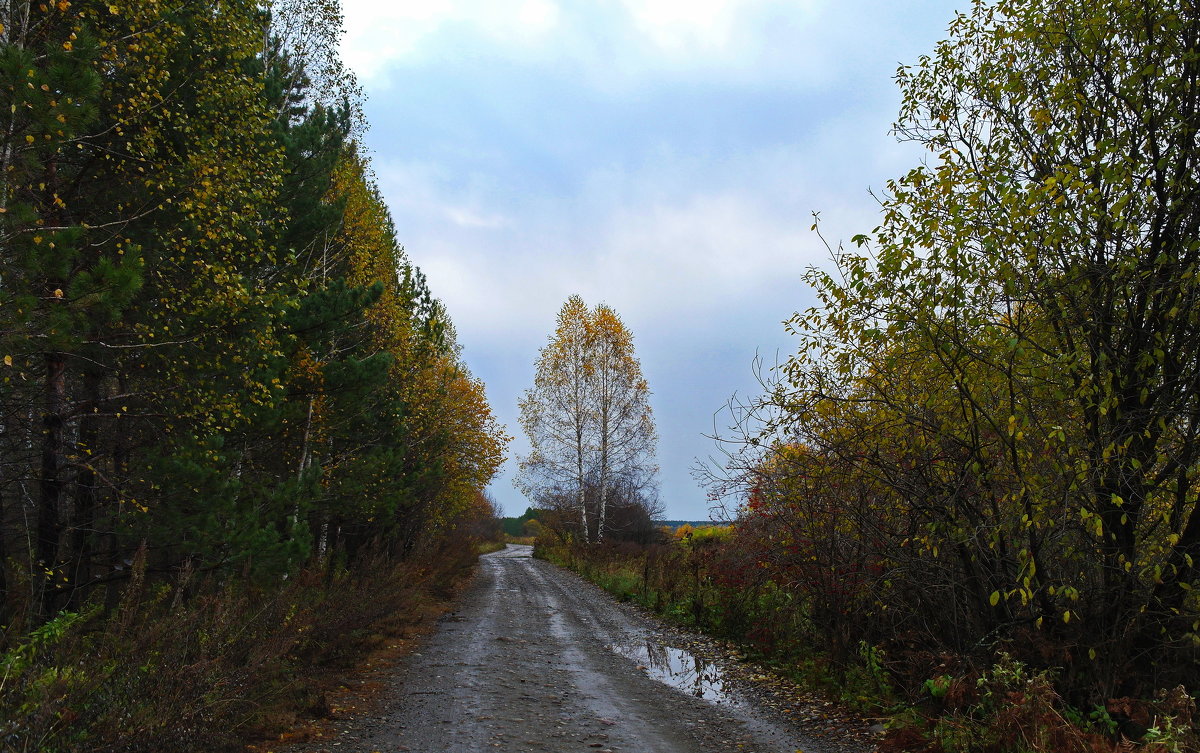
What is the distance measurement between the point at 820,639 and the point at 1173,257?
6.97 meters

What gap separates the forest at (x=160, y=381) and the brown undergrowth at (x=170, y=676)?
28 mm

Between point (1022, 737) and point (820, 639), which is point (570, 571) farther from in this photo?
point (1022, 737)

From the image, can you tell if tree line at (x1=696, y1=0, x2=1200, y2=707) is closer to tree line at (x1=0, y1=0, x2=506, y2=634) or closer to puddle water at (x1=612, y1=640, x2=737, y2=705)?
puddle water at (x1=612, y1=640, x2=737, y2=705)

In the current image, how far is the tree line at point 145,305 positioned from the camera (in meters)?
6.61

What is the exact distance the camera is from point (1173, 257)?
5680mm

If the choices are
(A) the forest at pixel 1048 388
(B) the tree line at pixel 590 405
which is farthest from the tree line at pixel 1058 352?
(B) the tree line at pixel 590 405

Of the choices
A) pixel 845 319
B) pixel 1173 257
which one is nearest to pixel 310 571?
pixel 845 319

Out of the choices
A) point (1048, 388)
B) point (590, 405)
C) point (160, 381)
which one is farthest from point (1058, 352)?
point (590, 405)

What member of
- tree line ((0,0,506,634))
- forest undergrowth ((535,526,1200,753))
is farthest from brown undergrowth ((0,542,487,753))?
forest undergrowth ((535,526,1200,753))

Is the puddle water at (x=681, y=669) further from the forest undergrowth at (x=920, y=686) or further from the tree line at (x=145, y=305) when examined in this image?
the tree line at (x=145, y=305)

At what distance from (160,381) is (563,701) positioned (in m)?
6.27

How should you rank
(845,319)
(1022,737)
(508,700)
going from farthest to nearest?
1. (508,700)
2. (845,319)
3. (1022,737)

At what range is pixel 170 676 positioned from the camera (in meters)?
4.97

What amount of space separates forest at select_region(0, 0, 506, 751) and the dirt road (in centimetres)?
126
